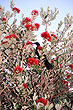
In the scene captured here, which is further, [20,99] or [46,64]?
[46,64]

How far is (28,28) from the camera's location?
2.30 metres

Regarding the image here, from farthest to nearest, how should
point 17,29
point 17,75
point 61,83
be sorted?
point 17,29
point 61,83
point 17,75

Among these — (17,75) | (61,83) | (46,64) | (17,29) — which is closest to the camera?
(17,75)

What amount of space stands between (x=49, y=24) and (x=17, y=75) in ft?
3.91

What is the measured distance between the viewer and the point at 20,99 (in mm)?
2279

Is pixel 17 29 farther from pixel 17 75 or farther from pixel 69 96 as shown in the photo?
pixel 69 96

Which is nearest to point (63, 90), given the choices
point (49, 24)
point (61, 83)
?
point (61, 83)

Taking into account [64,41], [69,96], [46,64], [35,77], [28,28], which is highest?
[28,28]

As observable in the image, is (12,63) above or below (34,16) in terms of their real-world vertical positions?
below

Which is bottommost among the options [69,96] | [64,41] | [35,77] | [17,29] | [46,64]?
[69,96]

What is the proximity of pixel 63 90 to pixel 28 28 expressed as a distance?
144 centimetres

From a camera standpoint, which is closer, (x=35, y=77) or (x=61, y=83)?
(x=35, y=77)

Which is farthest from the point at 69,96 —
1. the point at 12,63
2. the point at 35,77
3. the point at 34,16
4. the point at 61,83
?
the point at 34,16

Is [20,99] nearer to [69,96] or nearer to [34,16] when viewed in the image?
[69,96]
